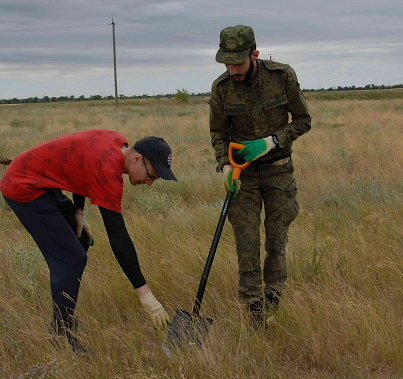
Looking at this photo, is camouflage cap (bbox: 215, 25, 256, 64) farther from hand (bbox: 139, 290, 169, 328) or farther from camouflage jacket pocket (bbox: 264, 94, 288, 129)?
hand (bbox: 139, 290, 169, 328)

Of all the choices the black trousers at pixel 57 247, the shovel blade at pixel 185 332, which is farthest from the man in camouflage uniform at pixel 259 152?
the black trousers at pixel 57 247

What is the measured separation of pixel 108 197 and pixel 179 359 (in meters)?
0.98

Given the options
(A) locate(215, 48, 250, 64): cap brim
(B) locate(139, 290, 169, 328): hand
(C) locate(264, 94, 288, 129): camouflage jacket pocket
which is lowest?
(B) locate(139, 290, 169, 328): hand

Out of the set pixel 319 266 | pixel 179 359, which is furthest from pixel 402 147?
pixel 179 359

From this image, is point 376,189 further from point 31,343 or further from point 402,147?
point 31,343

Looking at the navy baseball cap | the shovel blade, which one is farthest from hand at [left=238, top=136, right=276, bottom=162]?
the shovel blade

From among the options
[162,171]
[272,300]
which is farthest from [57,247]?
[272,300]

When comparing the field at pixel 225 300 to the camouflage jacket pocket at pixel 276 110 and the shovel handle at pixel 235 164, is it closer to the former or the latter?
the shovel handle at pixel 235 164

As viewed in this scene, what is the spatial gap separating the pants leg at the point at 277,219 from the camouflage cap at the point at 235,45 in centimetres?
85

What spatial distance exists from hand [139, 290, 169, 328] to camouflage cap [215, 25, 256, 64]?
1.49 meters

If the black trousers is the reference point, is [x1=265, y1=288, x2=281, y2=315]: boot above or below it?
below

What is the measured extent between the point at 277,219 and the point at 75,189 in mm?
1392

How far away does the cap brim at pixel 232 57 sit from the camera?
297cm

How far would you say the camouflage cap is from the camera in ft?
9.75
